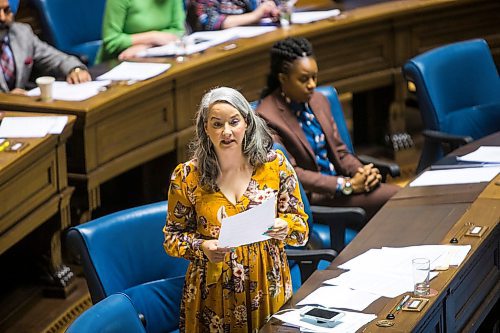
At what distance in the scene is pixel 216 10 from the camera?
633 cm

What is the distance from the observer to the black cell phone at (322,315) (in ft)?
10.5

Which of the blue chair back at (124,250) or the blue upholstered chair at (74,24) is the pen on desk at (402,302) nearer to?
the blue chair back at (124,250)

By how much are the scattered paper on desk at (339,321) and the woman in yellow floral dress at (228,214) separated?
24 cm

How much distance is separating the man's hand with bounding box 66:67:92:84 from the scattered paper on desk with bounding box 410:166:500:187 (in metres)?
1.66

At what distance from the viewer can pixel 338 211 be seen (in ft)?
14.3

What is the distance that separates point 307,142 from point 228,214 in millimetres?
1309

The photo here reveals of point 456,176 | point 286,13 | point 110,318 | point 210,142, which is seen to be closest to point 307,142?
point 456,176

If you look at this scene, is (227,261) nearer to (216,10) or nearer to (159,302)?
(159,302)

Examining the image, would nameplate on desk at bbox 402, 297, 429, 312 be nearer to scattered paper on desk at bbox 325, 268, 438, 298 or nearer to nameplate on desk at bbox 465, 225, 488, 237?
scattered paper on desk at bbox 325, 268, 438, 298

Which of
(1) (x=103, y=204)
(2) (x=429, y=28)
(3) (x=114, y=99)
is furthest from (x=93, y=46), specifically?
(2) (x=429, y=28)

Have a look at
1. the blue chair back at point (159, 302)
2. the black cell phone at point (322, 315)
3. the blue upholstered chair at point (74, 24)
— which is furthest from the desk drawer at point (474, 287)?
the blue upholstered chair at point (74, 24)

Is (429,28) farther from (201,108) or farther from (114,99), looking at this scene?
(201,108)

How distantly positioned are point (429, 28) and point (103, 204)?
2.23m

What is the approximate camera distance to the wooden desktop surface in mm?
4363
